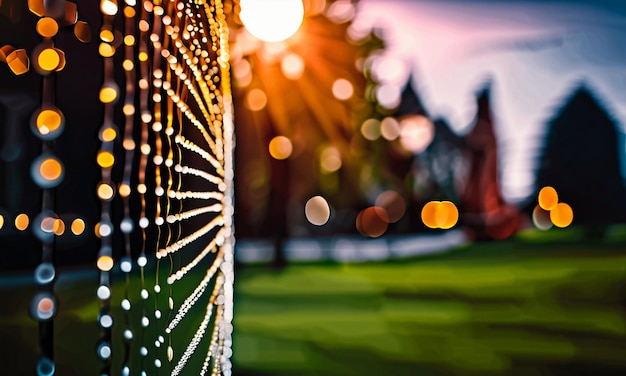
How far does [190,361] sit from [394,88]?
5.56 meters

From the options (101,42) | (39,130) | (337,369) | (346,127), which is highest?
(346,127)

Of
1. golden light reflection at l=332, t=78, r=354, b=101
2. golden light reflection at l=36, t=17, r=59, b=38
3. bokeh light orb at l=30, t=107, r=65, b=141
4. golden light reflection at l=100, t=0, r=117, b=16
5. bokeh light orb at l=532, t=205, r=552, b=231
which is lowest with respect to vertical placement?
bokeh light orb at l=532, t=205, r=552, b=231

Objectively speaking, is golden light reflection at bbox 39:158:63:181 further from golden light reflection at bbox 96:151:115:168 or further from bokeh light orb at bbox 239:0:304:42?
bokeh light orb at bbox 239:0:304:42

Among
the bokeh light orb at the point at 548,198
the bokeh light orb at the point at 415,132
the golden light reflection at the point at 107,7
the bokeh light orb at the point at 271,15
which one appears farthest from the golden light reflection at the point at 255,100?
the golden light reflection at the point at 107,7

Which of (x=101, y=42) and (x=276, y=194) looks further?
(x=276, y=194)

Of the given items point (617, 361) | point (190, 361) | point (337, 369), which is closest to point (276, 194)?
point (337, 369)

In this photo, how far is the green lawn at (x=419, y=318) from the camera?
3.29 metres

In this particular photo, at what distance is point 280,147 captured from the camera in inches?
262

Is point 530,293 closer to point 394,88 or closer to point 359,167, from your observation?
point 394,88

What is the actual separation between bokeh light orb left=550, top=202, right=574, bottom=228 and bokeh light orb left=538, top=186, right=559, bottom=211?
0.08m

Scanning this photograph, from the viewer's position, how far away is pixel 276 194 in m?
7.00

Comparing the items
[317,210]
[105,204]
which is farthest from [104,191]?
[317,210]

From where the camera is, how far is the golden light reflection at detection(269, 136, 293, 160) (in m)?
6.52

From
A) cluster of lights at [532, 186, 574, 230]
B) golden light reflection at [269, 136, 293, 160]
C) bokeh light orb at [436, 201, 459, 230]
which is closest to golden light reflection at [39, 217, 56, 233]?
golden light reflection at [269, 136, 293, 160]
